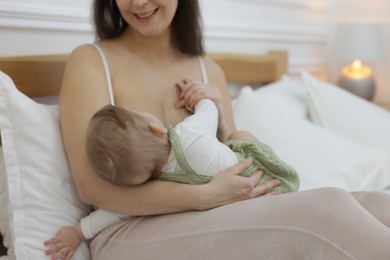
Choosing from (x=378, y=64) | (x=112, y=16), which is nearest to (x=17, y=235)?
(x=112, y=16)

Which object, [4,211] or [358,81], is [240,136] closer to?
[4,211]

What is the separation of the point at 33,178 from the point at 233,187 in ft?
1.60

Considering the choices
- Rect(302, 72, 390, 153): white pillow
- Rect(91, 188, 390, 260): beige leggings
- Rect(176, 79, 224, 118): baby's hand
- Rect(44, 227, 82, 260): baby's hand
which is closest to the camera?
Rect(91, 188, 390, 260): beige leggings

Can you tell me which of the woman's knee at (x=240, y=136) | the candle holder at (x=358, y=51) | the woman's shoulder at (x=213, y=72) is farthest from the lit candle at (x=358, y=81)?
the woman's knee at (x=240, y=136)

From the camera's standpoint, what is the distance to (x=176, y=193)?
1.23 meters

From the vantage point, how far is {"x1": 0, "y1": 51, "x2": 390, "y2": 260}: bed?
129cm

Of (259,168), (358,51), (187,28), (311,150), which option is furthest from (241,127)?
(358,51)

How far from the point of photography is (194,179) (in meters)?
1.26

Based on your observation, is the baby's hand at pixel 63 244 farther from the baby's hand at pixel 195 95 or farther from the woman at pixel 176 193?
the baby's hand at pixel 195 95

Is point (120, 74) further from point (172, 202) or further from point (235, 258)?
point (235, 258)

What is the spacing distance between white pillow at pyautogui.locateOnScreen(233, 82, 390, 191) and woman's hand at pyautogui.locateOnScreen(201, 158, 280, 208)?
457 mm

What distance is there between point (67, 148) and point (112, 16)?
47cm

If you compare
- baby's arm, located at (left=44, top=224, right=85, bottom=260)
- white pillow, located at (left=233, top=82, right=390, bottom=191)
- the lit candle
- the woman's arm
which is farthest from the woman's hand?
the lit candle

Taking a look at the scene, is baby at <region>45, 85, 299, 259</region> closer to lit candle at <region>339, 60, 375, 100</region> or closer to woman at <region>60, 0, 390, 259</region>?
woman at <region>60, 0, 390, 259</region>
